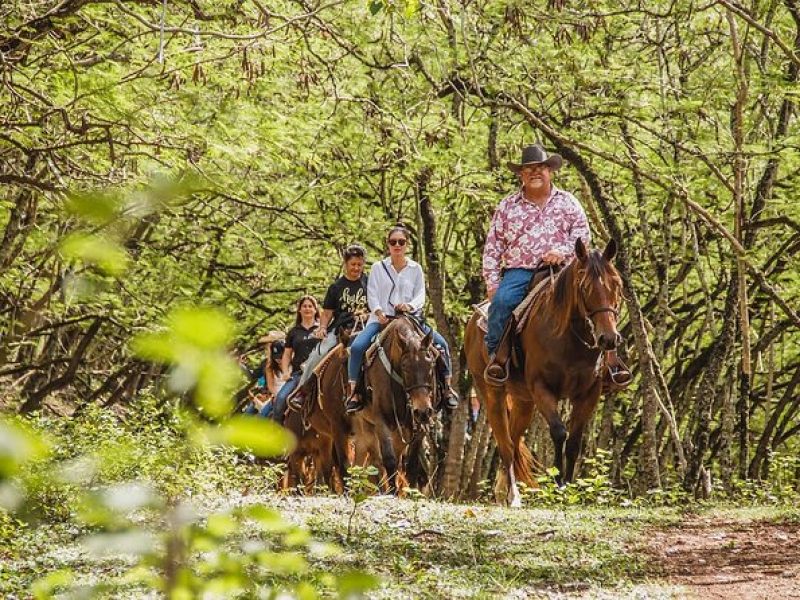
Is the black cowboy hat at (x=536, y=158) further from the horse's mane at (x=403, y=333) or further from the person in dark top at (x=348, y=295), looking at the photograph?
the person in dark top at (x=348, y=295)

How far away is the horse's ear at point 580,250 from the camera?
12.3 meters

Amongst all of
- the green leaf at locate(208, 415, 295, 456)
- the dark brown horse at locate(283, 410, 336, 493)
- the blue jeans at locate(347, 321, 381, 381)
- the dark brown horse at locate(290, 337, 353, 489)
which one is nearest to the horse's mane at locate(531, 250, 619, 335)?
the blue jeans at locate(347, 321, 381, 381)

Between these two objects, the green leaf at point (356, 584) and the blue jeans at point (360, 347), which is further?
the blue jeans at point (360, 347)

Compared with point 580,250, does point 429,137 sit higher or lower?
higher

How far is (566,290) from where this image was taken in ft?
41.3

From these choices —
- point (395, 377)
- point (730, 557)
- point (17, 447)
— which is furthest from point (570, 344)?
point (17, 447)

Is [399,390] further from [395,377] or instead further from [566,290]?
[566,290]

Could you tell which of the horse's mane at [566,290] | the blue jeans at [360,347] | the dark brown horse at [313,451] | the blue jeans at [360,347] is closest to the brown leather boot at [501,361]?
the horse's mane at [566,290]

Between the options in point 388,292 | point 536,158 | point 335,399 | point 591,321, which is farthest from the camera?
point 335,399

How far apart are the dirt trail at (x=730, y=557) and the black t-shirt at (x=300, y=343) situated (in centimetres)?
895

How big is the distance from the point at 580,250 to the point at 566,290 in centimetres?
46

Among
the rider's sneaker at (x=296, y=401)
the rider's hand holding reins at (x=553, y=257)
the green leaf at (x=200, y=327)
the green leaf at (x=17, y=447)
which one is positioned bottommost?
the green leaf at (x=17, y=447)

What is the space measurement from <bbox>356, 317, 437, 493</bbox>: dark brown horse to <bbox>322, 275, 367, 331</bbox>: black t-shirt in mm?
1630

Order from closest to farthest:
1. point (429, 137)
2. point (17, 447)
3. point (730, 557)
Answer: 1. point (17, 447)
2. point (730, 557)
3. point (429, 137)
